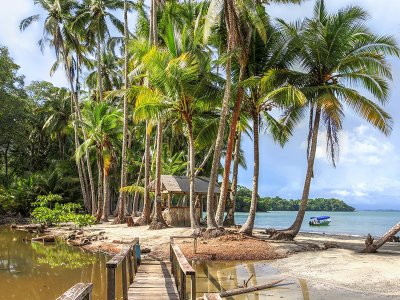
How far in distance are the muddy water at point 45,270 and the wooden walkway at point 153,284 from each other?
2.75 feet

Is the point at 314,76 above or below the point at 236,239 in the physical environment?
above

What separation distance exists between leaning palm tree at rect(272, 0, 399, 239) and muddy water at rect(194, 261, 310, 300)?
5173mm

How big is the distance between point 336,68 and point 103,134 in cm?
1664

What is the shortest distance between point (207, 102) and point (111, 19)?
16.2 metres

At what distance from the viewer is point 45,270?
1304cm

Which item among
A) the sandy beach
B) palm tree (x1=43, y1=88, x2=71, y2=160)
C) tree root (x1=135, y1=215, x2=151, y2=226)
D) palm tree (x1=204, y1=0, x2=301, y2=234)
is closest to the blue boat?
palm tree (x1=43, y1=88, x2=71, y2=160)

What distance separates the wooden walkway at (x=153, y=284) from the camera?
7625 millimetres

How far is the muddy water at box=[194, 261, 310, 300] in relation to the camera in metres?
8.93

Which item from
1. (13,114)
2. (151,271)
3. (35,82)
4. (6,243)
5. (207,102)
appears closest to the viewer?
(151,271)

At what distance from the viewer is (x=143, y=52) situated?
18812 millimetres

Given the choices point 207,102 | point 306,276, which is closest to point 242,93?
point 207,102

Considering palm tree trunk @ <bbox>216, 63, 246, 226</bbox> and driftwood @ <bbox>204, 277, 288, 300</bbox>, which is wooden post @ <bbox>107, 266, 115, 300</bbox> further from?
palm tree trunk @ <bbox>216, 63, 246, 226</bbox>

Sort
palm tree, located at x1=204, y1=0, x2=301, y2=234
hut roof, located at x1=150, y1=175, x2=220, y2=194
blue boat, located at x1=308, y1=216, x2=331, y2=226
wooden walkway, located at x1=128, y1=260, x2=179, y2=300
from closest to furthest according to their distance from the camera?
wooden walkway, located at x1=128, y1=260, x2=179, y2=300 < palm tree, located at x1=204, y1=0, x2=301, y2=234 < hut roof, located at x1=150, y1=175, x2=220, y2=194 < blue boat, located at x1=308, y1=216, x2=331, y2=226

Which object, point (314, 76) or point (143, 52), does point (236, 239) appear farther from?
point (143, 52)
